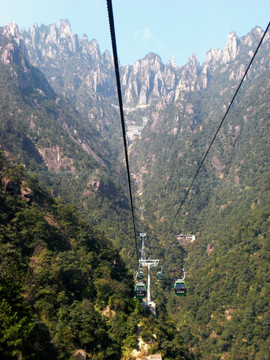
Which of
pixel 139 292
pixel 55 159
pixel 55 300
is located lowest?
pixel 55 300

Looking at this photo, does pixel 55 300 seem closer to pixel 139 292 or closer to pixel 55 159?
pixel 139 292

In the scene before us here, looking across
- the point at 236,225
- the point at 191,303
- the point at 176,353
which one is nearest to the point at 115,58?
the point at 176,353

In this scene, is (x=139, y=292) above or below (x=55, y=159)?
below

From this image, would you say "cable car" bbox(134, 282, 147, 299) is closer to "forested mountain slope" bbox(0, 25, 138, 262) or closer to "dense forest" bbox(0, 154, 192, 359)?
"dense forest" bbox(0, 154, 192, 359)

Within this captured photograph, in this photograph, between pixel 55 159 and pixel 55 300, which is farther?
pixel 55 159

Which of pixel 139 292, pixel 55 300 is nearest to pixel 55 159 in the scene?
pixel 55 300

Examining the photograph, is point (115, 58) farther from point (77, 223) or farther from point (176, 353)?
point (77, 223)

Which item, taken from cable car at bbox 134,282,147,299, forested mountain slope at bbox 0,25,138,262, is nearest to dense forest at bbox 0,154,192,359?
cable car at bbox 134,282,147,299

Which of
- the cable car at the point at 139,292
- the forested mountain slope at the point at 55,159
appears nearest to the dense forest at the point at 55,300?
the cable car at the point at 139,292

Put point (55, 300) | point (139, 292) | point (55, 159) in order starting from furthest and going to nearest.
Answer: point (55, 159) → point (55, 300) → point (139, 292)

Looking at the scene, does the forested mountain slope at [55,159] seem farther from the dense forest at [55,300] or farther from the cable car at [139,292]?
the cable car at [139,292]

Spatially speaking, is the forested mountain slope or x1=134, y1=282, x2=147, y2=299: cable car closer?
x1=134, y1=282, x2=147, y2=299: cable car
